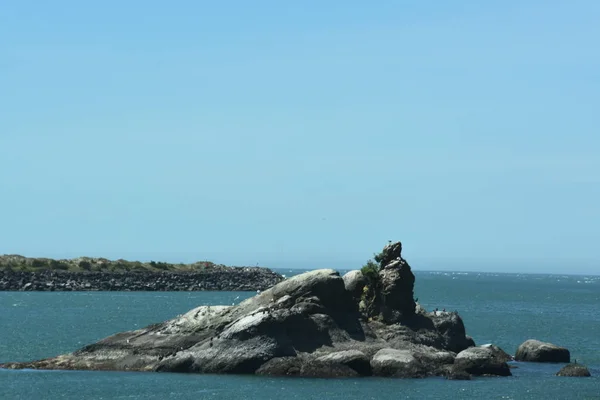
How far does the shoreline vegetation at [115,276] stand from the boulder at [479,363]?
96802mm

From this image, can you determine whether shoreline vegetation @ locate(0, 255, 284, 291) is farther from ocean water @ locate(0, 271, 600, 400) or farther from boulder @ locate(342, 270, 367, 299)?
boulder @ locate(342, 270, 367, 299)

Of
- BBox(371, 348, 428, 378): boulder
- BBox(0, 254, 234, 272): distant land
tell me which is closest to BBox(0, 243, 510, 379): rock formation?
BBox(371, 348, 428, 378): boulder

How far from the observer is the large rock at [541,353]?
202ft

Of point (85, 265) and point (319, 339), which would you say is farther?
point (85, 265)

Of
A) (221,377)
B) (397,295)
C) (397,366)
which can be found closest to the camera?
(221,377)

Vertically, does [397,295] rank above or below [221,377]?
above

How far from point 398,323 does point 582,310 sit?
84.1m

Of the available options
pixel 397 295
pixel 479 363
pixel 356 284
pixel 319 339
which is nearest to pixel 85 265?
pixel 356 284

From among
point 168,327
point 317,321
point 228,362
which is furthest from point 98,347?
point 317,321

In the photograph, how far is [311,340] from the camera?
5425cm

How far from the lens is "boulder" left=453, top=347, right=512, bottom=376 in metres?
53.6

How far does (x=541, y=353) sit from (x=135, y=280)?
10046 cm

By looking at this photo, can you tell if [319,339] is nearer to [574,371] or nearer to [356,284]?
[356,284]

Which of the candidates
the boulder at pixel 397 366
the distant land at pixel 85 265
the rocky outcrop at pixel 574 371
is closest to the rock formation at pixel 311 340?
the boulder at pixel 397 366
